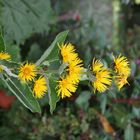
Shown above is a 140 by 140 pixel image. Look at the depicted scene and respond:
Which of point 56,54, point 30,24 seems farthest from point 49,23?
point 56,54

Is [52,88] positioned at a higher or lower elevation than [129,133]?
higher

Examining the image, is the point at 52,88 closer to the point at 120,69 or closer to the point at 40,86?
the point at 40,86

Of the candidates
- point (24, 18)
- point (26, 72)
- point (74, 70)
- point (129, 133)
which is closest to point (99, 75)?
point (74, 70)

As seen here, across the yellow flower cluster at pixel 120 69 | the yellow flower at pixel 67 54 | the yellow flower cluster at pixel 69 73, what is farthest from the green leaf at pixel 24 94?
the yellow flower cluster at pixel 120 69

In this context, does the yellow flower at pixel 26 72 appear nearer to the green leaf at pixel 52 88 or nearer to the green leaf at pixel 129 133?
the green leaf at pixel 52 88

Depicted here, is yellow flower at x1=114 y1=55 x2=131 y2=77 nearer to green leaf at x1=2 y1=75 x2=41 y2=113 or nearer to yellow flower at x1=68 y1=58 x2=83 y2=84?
yellow flower at x1=68 y1=58 x2=83 y2=84
